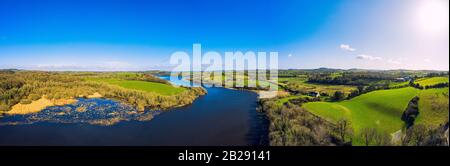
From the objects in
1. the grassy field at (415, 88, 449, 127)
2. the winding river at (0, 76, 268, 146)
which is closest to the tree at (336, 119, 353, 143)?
the grassy field at (415, 88, 449, 127)

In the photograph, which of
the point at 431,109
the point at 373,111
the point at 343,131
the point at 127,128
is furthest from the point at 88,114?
the point at 431,109

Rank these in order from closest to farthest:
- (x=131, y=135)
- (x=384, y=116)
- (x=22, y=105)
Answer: (x=131, y=135)
(x=384, y=116)
(x=22, y=105)

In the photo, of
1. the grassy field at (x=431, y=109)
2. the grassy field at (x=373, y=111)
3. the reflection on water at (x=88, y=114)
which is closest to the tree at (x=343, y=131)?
the grassy field at (x=373, y=111)

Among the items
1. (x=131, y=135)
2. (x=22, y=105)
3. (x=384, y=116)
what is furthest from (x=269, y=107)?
(x=22, y=105)
